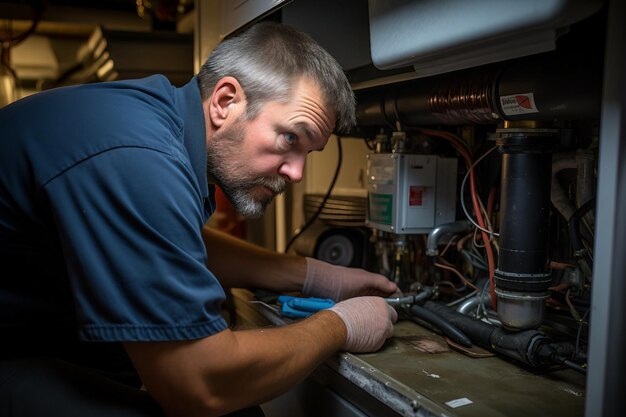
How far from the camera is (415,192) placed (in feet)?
4.26

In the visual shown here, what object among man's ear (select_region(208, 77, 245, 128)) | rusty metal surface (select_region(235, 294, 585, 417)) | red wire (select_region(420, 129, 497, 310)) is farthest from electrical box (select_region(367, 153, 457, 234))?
man's ear (select_region(208, 77, 245, 128))

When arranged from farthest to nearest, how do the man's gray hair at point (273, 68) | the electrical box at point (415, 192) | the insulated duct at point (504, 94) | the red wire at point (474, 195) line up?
the electrical box at point (415, 192) → the red wire at point (474, 195) → the man's gray hair at point (273, 68) → the insulated duct at point (504, 94)

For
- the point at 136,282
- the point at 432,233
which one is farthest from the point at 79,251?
the point at 432,233

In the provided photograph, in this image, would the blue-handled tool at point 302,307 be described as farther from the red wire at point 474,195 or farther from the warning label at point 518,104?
the warning label at point 518,104

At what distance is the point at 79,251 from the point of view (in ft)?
2.32

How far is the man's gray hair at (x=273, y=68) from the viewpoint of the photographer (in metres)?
0.93

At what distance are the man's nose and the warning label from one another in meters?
0.37

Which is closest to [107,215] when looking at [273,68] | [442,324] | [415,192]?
[273,68]

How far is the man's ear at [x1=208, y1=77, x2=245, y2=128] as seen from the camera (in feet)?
3.09

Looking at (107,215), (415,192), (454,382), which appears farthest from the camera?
(415,192)

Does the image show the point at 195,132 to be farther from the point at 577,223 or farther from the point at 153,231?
the point at 577,223

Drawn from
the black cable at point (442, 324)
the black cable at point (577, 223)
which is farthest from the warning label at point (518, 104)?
the black cable at point (442, 324)

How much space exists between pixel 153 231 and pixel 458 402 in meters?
0.49

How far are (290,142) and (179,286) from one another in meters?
0.36
